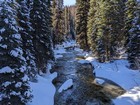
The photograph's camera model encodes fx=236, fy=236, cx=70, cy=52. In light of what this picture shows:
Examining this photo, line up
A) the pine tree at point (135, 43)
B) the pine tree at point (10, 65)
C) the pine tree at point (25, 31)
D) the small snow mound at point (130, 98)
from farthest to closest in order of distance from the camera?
1. the pine tree at point (135, 43)
2. the pine tree at point (25, 31)
3. the small snow mound at point (130, 98)
4. the pine tree at point (10, 65)

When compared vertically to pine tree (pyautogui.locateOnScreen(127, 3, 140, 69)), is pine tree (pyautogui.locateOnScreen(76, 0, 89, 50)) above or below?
above

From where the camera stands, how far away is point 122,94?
20.5 m

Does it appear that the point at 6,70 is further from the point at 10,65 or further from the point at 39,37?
the point at 39,37

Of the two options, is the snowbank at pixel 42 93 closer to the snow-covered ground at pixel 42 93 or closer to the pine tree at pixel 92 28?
the snow-covered ground at pixel 42 93

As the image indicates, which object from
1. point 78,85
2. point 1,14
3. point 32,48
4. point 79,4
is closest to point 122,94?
point 78,85

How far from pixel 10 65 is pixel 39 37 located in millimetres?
14929

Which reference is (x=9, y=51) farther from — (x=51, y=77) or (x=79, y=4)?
(x=79, y=4)

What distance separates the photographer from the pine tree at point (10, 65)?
12086 millimetres

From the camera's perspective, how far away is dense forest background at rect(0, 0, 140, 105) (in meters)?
12.4

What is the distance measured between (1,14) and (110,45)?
2417cm

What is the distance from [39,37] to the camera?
2723 centimetres

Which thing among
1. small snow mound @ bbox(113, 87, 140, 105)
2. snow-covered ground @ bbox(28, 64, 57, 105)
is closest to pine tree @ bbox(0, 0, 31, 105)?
snow-covered ground @ bbox(28, 64, 57, 105)

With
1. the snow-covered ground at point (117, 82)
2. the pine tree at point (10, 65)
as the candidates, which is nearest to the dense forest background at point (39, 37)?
the pine tree at point (10, 65)

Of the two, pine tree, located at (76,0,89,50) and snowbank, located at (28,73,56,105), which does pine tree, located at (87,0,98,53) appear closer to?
pine tree, located at (76,0,89,50)
